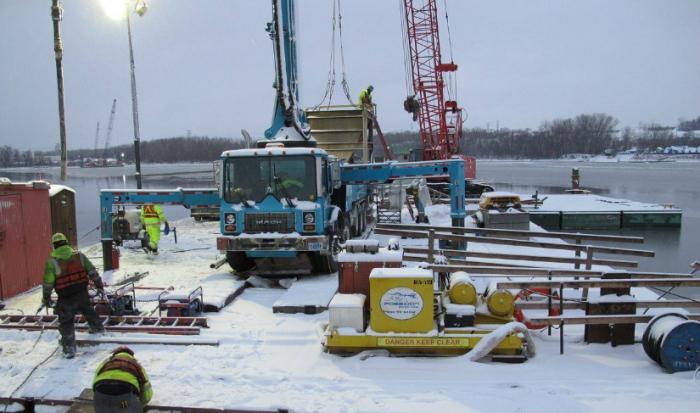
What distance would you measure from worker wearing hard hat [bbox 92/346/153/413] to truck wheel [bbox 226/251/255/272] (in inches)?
245

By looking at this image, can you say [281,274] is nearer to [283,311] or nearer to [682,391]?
[283,311]

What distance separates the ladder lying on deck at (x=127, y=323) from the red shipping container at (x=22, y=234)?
1949mm

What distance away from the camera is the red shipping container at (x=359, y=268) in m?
7.56

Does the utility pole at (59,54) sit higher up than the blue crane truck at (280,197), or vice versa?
the utility pole at (59,54)

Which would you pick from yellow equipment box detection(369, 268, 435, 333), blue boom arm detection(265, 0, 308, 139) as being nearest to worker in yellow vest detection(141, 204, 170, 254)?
blue boom arm detection(265, 0, 308, 139)

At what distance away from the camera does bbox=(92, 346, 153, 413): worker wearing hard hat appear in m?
4.93

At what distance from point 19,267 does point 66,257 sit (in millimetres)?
4241

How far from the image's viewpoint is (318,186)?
35.2 feet

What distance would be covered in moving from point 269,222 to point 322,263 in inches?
57.6

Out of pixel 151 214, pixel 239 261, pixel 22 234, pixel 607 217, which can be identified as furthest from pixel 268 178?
pixel 607 217

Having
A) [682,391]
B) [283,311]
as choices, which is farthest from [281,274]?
[682,391]

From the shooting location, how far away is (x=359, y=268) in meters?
7.57

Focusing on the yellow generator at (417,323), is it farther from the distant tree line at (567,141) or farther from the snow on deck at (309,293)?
the distant tree line at (567,141)

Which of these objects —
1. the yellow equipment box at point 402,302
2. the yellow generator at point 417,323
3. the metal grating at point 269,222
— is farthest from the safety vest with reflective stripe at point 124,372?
the metal grating at point 269,222
